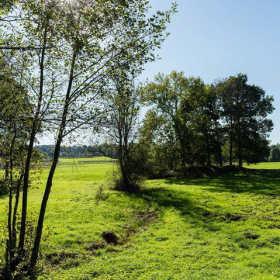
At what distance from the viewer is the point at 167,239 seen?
623 inches

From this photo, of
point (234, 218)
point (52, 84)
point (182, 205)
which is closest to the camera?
point (52, 84)

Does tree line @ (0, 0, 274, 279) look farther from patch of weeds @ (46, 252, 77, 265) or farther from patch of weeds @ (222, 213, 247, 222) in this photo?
patch of weeds @ (222, 213, 247, 222)

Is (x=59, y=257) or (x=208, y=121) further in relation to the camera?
(x=208, y=121)

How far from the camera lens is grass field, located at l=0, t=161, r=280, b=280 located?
37.7 feet

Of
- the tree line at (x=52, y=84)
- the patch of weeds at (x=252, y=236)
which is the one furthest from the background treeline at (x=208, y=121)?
the tree line at (x=52, y=84)

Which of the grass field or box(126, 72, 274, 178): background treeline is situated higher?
box(126, 72, 274, 178): background treeline

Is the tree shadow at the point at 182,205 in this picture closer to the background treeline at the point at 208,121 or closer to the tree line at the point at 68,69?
the tree line at the point at 68,69

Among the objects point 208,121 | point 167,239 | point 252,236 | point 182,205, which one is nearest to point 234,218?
point 252,236

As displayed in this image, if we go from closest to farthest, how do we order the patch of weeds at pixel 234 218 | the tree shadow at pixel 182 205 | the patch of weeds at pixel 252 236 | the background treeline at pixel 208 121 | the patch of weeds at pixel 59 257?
the patch of weeds at pixel 59 257
the patch of weeds at pixel 252 236
the patch of weeds at pixel 234 218
the tree shadow at pixel 182 205
the background treeline at pixel 208 121

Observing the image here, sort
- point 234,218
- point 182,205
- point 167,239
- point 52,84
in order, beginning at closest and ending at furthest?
1. point 52,84
2. point 167,239
3. point 234,218
4. point 182,205

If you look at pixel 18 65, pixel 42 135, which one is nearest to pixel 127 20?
pixel 18 65

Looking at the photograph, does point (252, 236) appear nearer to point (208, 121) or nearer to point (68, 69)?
point (68, 69)

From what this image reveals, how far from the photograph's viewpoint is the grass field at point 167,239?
11.5 metres

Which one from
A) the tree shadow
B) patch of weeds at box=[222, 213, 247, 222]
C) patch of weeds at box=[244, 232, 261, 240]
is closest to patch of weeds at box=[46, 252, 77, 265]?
the tree shadow
